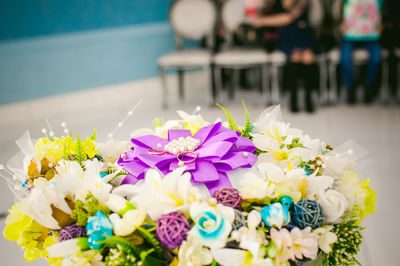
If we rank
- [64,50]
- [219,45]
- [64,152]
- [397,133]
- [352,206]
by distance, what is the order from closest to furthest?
[352,206], [64,152], [397,133], [64,50], [219,45]

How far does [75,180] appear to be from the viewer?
2.62 feet

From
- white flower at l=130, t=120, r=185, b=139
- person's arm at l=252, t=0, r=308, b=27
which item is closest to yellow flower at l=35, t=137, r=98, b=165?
white flower at l=130, t=120, r=185, b=139

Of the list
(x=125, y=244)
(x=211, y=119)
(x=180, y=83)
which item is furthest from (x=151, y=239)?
(x=180, y=83)

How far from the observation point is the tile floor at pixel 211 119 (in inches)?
79.5

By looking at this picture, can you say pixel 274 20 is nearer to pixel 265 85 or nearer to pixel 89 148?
pixel 265 85

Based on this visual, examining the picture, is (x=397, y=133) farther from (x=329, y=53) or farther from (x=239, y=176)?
(x=239, y=176)

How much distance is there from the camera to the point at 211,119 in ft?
13.1

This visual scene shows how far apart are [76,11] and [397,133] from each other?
3.45 m

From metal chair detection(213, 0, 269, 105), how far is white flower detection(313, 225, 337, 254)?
143 inches

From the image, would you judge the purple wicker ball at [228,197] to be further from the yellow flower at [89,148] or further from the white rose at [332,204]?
the yellow flower at [89,148]

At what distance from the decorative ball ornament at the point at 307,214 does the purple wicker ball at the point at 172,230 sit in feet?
0.64

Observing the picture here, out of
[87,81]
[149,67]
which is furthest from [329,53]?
[87,81]

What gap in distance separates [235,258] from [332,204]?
210mm

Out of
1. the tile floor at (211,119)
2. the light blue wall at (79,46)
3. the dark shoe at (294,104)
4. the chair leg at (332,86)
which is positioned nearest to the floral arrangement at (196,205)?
the tile floor at (211,119)
